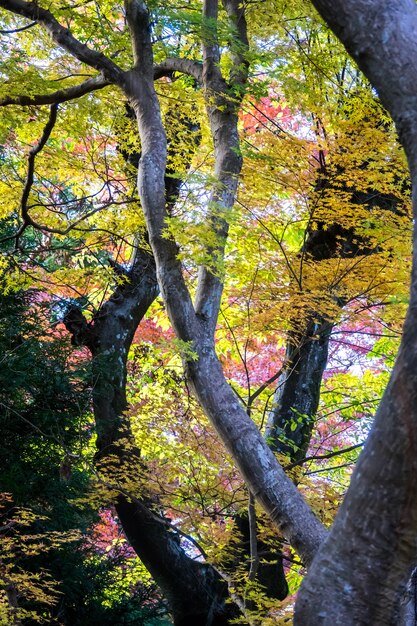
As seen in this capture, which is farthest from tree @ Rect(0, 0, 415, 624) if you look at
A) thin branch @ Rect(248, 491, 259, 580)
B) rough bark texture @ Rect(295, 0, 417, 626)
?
thin branch @ Rect(248, 491, 259, 580)

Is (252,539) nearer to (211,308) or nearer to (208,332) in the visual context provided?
(208,332)

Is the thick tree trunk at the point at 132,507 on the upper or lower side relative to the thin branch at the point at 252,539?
upper

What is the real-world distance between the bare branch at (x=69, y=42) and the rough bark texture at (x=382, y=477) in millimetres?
2059

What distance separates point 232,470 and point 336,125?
241 centimetres

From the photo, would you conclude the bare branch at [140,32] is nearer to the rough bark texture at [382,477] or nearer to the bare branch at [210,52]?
the bare branch at [210,52]

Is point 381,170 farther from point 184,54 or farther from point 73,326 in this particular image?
point 73,326

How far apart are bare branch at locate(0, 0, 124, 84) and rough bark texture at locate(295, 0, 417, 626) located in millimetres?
2059

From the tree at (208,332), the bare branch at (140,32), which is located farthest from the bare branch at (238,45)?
the bare branch at (140,32)

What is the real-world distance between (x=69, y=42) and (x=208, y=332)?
2.03 m

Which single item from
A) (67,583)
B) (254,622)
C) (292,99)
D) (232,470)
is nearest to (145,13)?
(292,99)

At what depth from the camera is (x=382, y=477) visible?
5.88ft

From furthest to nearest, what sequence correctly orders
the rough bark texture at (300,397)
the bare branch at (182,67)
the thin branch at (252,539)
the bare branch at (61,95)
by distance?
1. the rough bark texture at (300,397)
2. the bare branch at (182,67)
3. the bare branch at (61,95)
4. the thin branch at (252,539)

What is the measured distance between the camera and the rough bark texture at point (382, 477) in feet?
5.80

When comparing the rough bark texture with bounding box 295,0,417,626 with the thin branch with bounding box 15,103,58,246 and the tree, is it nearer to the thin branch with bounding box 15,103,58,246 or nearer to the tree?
the tree
